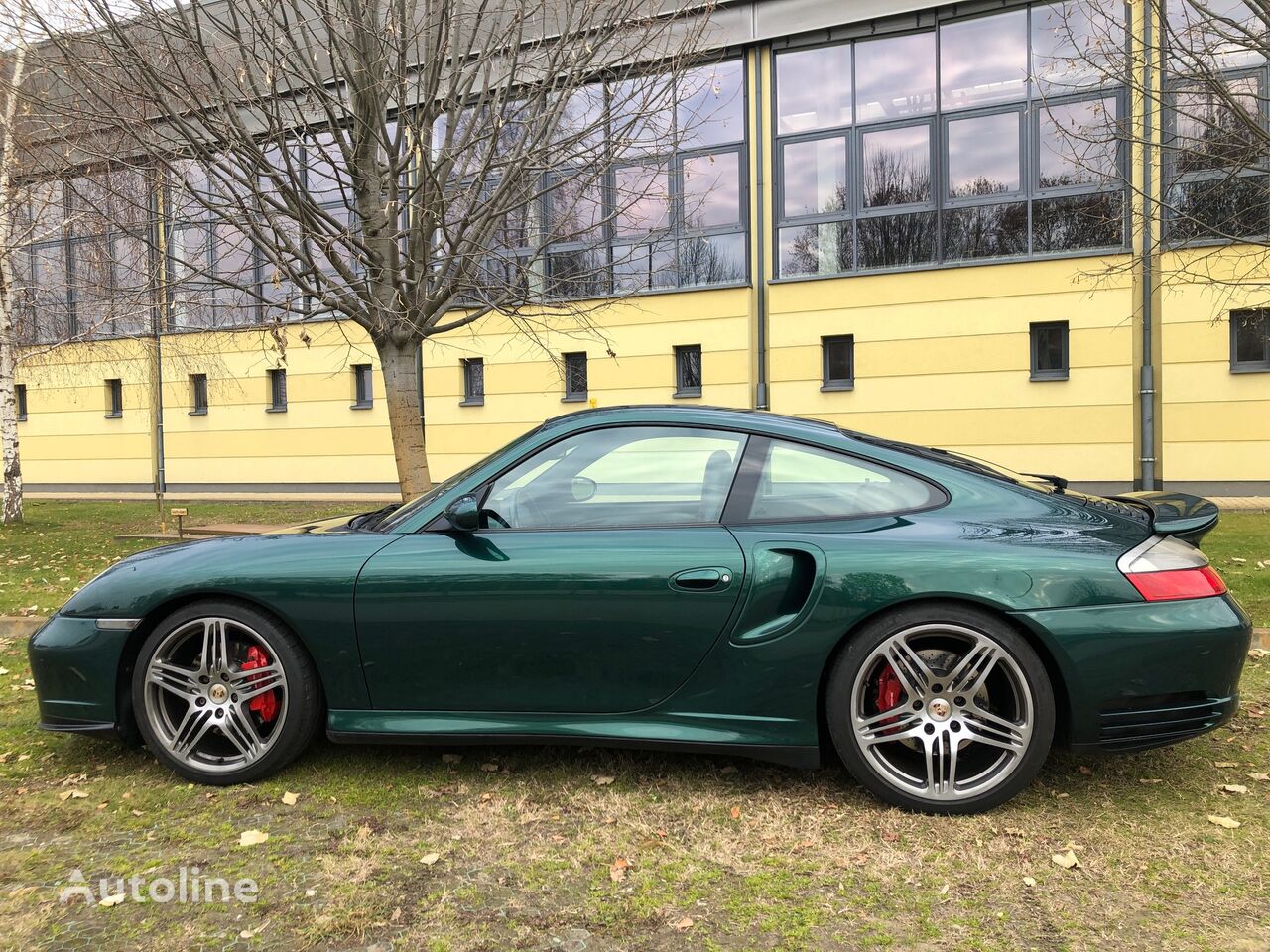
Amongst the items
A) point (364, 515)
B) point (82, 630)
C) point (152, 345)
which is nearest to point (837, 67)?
point (152, 345)

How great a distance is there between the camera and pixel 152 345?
15078 millimetres

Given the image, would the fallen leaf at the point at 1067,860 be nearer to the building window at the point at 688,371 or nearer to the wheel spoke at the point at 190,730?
the wheel spoke at the point at 190,730

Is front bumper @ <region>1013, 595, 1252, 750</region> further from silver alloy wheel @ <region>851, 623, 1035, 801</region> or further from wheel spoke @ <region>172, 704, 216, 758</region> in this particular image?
wheel spoke @ <region>172, 704, 216, 758</region>

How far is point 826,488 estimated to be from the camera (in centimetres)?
299

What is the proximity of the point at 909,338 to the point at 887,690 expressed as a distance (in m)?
14.0

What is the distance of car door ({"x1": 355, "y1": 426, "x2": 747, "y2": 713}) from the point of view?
2830 millimetres

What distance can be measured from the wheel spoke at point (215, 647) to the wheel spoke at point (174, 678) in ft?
0.21

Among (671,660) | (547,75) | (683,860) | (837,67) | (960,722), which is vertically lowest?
(683,860)

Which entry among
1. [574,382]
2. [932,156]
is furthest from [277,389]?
[932,156]

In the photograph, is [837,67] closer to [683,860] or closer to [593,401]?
[593,401]

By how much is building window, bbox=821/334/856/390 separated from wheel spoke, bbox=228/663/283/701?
14474 mm

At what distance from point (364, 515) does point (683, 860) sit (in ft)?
6.79

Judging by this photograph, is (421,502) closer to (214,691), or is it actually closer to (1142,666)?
(214,691)

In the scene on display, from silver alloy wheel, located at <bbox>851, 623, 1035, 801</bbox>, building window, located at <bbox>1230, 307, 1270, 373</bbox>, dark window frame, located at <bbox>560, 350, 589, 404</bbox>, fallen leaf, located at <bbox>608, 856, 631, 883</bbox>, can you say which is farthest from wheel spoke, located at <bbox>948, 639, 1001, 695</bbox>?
dark window frame, located at <bbox>560, 350, 589, 404</bbox>
